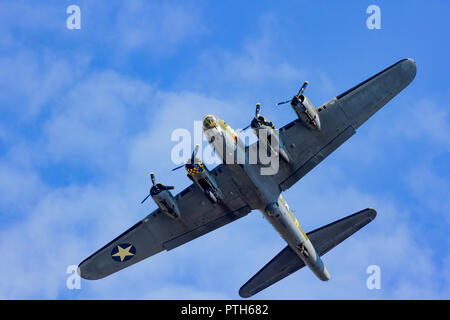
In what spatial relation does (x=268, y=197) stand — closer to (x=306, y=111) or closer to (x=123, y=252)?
(x=306, y=111)

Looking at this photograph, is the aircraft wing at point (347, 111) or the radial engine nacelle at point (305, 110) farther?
the aircraft wing at point (347, 111)

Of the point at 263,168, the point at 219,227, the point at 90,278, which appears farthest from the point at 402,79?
the point at 90,278

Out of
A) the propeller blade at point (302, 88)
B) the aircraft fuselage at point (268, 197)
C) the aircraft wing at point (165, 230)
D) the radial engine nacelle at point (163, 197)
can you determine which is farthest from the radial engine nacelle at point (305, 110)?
the radial engine nacelle at point (163, 197)

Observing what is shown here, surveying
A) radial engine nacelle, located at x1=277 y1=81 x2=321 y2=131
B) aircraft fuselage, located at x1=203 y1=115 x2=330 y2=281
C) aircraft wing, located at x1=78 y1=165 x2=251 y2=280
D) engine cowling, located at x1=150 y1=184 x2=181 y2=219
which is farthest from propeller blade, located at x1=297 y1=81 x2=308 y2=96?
engine cowling, located at x1=150 y1=184 x2=181 y2=219

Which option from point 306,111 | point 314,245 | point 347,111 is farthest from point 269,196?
point 347,111

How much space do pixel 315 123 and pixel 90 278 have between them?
60.1 ft

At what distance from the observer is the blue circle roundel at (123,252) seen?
3838cm

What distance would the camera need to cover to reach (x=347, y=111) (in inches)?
1367

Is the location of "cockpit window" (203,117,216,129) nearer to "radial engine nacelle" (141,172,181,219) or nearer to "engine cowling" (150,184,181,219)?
"radial engine nacelle" (141,172,181,219)

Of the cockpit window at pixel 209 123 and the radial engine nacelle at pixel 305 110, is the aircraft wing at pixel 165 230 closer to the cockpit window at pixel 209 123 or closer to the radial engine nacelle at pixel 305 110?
the cockpit window at pixel 209 123

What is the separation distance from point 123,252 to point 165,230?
3.38m

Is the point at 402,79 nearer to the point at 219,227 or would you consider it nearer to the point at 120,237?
the point at 219,227

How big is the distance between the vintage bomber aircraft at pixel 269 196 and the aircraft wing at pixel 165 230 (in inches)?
2.4

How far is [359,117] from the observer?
34875 mm
